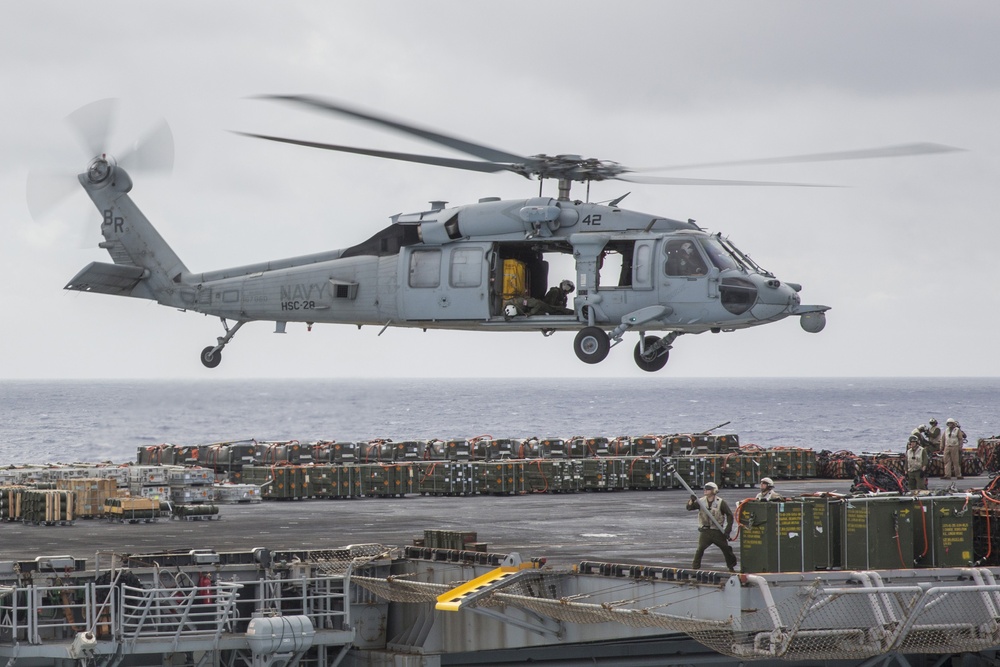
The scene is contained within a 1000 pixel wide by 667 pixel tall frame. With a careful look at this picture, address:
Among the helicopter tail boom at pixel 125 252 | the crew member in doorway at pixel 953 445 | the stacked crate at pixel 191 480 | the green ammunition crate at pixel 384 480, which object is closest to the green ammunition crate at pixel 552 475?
the green ammunition crate at pixel 384 480

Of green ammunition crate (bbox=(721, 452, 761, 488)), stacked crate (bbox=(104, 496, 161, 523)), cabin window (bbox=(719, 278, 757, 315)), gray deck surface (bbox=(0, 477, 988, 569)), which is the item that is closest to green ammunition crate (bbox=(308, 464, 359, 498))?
gray deck surface (bbox=(0, 477, 988, 569))

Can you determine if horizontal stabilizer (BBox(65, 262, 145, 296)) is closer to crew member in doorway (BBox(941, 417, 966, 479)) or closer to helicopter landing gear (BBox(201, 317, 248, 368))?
helicopter landing gear (BBox(201, 317, 248, 368))

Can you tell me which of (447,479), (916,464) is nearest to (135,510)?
(447,479)

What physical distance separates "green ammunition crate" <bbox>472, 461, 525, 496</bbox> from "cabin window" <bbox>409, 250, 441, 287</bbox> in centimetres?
1532

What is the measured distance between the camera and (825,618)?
1980cm

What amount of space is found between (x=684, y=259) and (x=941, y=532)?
832 centimetres

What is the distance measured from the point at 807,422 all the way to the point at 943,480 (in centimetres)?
11603

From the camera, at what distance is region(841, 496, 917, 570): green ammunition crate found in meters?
21.4

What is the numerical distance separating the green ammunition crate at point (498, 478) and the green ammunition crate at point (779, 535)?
77.0 feet

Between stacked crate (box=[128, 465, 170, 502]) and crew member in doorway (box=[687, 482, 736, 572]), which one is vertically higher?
crew member in doorway (box=[687, 482, 736, 572])

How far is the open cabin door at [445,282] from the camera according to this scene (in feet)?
95.3

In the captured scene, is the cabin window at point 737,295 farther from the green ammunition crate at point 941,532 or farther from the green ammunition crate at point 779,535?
the green ammunition crate at point 779,535

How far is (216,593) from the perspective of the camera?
2377 centimetres

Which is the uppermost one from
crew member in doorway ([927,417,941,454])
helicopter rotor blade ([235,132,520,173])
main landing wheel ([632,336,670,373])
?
helicopter rotor blade ([235,132,520,173])
